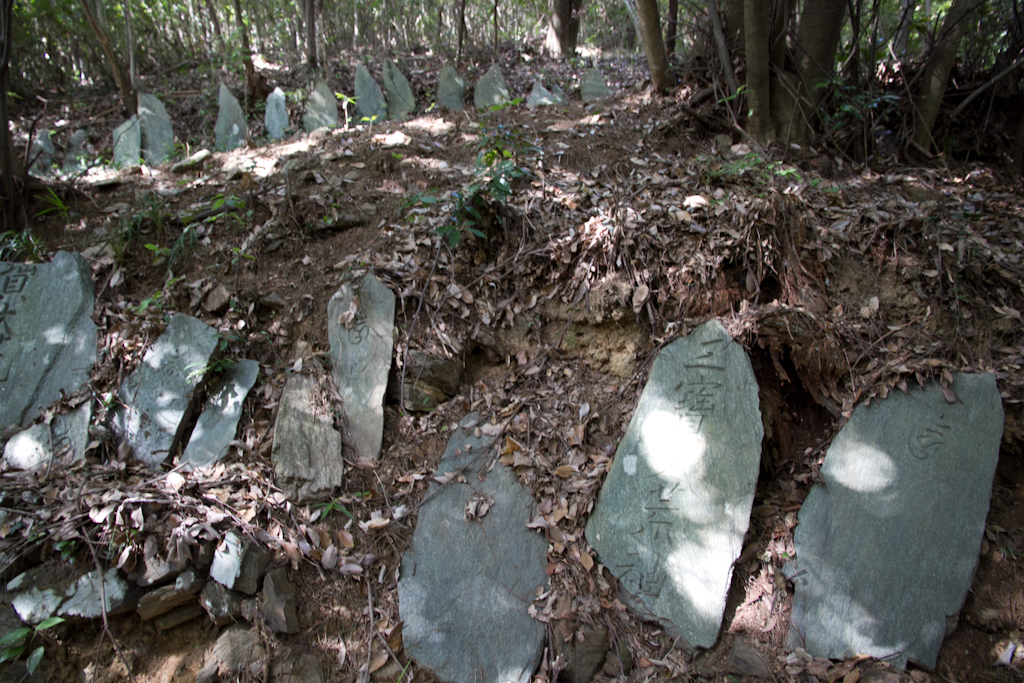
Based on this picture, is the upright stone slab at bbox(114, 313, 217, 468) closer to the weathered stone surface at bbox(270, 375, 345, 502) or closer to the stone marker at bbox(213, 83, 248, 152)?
the weathered stone surface at bbox(270, 375, 345, 502)

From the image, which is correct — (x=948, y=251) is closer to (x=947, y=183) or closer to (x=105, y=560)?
(x=947, y=183)

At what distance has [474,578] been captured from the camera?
2826 millimetres

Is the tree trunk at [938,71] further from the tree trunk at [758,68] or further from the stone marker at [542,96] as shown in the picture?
the stone marker at [542,96]

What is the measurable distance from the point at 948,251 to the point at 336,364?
378 centimetres

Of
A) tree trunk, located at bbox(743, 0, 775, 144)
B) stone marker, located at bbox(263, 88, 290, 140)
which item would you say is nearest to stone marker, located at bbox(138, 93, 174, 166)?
stone marker, located at bbox(263, 88, 290, 140)

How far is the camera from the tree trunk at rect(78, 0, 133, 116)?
611 centimetres

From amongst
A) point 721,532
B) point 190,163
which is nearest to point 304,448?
point 721,532

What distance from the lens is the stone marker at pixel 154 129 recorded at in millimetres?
6133

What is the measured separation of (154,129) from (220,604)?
6.19 metres

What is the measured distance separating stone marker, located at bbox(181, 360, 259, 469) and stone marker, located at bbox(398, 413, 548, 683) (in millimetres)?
1241

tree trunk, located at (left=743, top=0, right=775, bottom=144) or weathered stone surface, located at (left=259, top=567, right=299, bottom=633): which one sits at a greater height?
tree trunk, located at (left=743, top=0, right=775, bottom=144)

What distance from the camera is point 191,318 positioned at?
339cm

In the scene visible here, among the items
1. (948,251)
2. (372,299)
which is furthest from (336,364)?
(948,251)

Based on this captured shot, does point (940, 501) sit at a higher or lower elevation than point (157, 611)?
higher
